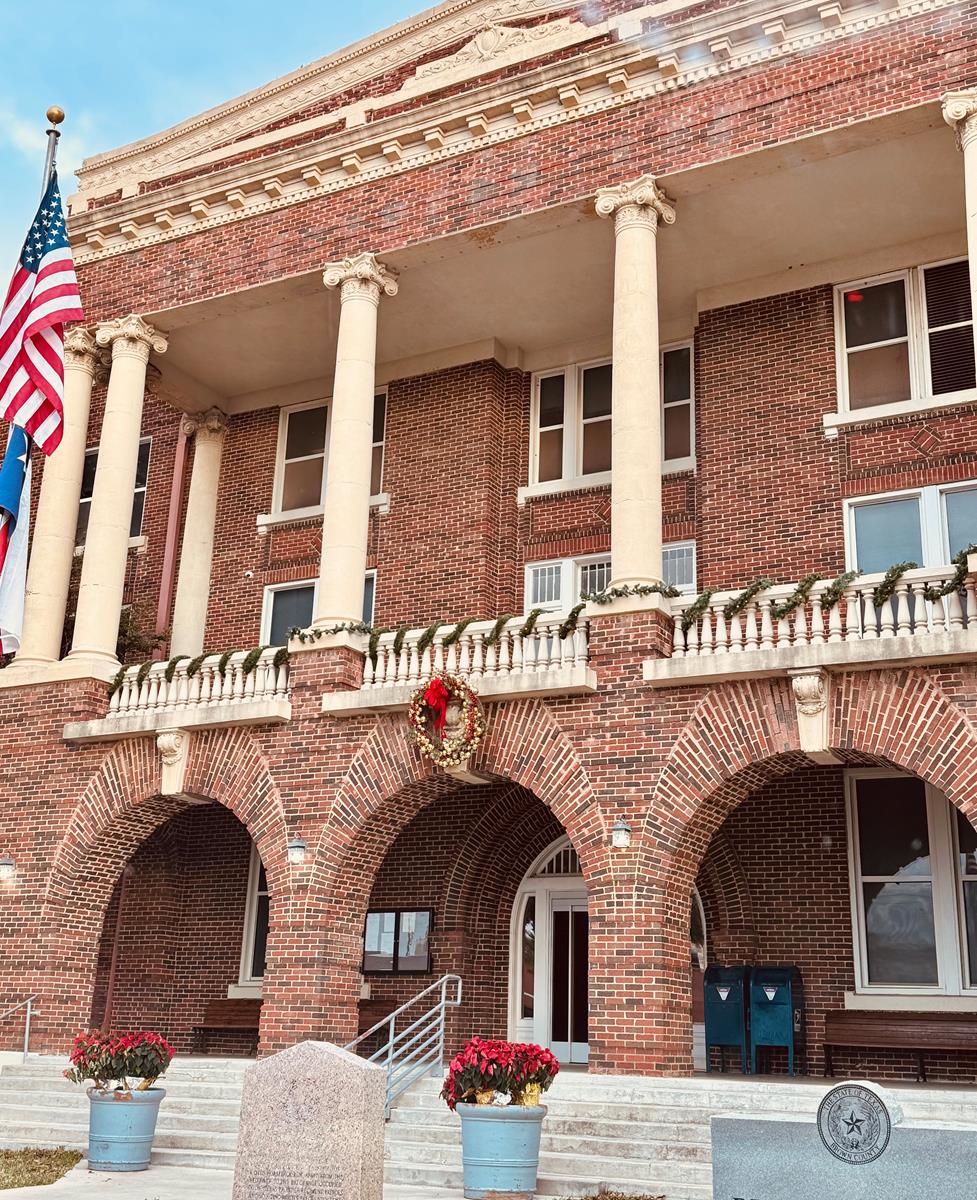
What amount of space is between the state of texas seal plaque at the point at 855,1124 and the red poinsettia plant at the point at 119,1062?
7951 millimetres

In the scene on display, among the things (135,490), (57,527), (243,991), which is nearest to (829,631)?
(243,991)

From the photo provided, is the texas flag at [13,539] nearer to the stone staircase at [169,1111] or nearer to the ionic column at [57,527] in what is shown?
the ionic column at [57,527]

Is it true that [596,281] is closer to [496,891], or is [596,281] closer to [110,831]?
[496,891]

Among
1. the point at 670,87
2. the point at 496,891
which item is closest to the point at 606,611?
the point at 496,891

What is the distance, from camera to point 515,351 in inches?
835

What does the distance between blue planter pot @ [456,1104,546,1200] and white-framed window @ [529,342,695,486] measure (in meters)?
10.9

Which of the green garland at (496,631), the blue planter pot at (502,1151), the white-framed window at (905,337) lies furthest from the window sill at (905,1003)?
the white-framed window at (905,337)

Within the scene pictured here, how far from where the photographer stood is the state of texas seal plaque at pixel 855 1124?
6723 mm

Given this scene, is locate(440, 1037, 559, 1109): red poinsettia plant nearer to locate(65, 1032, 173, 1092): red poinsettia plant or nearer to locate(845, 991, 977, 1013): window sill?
locate(65, 1032, 173, 1092): red poinsettia plant

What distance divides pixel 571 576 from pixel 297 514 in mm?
5009

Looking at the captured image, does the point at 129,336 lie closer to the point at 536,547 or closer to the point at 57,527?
the point at 57,527

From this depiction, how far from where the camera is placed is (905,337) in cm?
1820

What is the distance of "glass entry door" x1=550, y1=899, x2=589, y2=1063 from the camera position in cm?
1822

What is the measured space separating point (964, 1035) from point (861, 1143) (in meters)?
9.19
